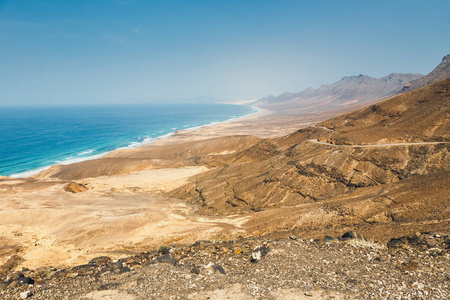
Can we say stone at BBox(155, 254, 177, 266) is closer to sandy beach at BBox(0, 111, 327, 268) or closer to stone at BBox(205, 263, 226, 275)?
stone at BBox(205, 263, 226, 275)

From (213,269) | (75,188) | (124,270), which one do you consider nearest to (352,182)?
(213,269)

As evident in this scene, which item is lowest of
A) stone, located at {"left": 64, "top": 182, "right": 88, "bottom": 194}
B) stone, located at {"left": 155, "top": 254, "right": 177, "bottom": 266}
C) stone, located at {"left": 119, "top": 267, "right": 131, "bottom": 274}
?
stone, located at {"left": 64, "top": 182, "right": 88, "bottom": 194}

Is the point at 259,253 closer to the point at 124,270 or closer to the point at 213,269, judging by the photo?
the point at 213,269

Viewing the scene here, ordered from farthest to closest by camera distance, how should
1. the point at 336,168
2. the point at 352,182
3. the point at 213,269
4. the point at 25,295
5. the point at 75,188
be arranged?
the point at 75,188, the point at 336,168, the point at 352,182, the point at 213,269, the point at 25,295

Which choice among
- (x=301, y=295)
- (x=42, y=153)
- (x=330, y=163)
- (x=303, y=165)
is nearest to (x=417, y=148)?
(x=330, y=163)

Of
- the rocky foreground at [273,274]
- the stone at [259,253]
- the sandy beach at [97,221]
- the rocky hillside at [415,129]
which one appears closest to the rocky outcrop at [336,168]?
the rocky hillside at [415,129]

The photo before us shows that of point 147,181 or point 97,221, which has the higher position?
point 97,221

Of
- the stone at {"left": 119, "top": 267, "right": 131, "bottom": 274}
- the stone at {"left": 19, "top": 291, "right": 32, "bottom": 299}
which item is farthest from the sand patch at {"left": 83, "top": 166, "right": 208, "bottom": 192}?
the stone at {"left": 19, "top": 291, "right": 32, "bottom": 299}

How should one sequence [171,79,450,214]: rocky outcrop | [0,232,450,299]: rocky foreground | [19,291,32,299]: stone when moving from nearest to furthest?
[0,232,450,299]: rocky foreground, [19,291,32,299]: stone, [171,79,450,214]: rocky outcrop

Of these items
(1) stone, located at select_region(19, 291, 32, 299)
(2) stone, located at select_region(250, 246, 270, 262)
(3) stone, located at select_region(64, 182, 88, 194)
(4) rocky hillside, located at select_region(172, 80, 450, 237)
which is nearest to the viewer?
(1) stone, located at select_region(19, 291, 32, 299)
